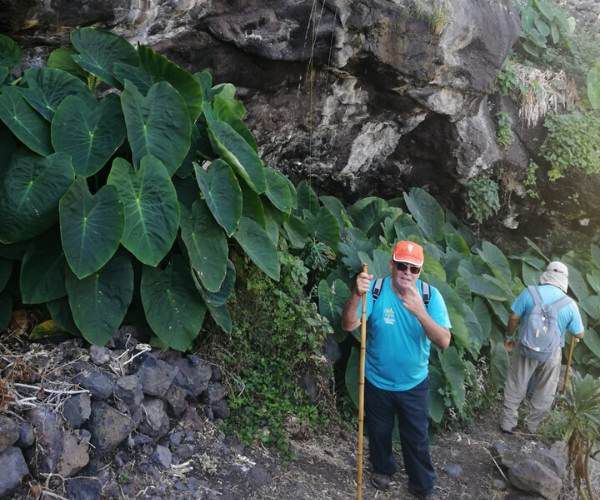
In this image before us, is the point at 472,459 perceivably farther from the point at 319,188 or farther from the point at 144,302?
the point at 319,188

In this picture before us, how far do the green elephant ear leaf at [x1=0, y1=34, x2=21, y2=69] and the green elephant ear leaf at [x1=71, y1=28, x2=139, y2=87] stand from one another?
0.36 metres

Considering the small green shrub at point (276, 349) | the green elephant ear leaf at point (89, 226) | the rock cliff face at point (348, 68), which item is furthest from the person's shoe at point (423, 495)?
the rock cliff face at point (348, 68)

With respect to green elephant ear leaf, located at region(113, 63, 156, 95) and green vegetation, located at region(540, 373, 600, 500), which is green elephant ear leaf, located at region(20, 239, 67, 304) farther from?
green vegetation, located at region(540, 373, 600, 500)

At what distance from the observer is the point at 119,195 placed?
4133 millimetres

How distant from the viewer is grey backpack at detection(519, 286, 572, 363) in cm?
575

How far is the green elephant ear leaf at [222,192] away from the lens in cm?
448

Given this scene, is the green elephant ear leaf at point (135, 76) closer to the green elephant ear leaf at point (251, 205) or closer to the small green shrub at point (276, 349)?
the green elephant ear leaf at point (251, 205)

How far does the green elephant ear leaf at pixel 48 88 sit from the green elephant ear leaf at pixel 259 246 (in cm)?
134

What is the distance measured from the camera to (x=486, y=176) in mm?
8344

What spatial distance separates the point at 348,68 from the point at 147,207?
9.98ft

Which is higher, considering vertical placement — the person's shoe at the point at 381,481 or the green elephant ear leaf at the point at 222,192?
the green elephant ear leaf at the point at 222,192

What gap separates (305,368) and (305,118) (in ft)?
8.73

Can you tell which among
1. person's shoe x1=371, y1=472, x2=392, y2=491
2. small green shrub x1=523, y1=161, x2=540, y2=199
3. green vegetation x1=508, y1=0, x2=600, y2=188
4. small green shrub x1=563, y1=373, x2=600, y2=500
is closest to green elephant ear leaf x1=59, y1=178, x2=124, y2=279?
person's shoe x1=371, y1=472, x2=392, y2=491

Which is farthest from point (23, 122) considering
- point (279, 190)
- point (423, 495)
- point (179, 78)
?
point (423, 495)
